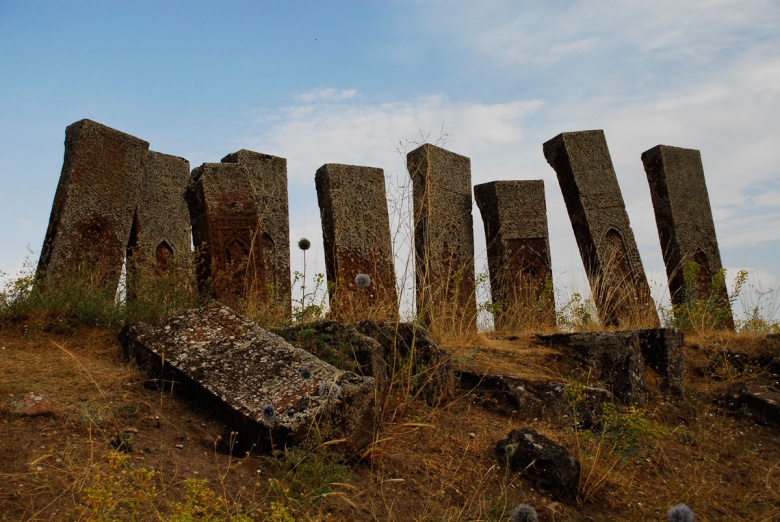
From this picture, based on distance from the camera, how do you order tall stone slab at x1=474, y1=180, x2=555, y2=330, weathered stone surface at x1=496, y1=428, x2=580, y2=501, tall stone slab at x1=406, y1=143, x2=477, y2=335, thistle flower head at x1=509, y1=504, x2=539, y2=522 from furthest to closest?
tall stone slab at x1=474, y1=180, x2=555, y2=330
tall stone slab at x1=406, y1=143, x2=477, y2=335
weathered stone surface at x1=496, y1=428, x2=580, y2=501
thistle flower head at x1=509, y1=504, x2=539, y2=522

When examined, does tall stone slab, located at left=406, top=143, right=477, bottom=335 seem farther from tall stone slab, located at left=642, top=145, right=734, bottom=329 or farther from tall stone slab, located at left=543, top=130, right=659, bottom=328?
tall stone slab, located at left=642, top=145, right=734, bottom=329

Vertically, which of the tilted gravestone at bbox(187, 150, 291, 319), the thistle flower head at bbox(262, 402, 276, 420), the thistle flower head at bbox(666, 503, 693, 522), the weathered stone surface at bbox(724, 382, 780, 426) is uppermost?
the tilted gravestone at bbox(187, 150, 291, 319)

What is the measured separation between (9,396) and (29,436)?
42 centimetres

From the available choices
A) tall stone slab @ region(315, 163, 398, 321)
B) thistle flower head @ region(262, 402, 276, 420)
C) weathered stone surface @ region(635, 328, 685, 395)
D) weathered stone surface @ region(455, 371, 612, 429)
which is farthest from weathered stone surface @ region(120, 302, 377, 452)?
weathered stone surface @ region(635, 328, 685, 395)

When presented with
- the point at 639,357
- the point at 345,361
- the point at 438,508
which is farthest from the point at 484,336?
the point at 438,508

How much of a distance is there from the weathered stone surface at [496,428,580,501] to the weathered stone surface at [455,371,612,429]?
0.76 meters

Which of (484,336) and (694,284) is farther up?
(694,284)

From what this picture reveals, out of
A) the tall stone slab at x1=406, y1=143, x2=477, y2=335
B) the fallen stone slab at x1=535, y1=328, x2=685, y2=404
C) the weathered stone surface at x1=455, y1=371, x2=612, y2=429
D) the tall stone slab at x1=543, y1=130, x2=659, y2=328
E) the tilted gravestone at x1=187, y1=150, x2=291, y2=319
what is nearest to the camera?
the weathered stone surface at x1=455, y1=371, x2=612, y2=429

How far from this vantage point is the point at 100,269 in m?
6.09

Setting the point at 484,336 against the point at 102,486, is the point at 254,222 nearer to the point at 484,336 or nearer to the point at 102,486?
the point at 484,336

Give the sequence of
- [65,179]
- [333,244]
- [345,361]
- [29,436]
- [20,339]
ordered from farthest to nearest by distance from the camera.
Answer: [333,244], [65,179], [20,339], [345,361], [29,436]

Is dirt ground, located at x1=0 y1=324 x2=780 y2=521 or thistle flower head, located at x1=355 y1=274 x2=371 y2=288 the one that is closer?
dirt ground, located at x1=0 y1=324 x2=780 y2=521

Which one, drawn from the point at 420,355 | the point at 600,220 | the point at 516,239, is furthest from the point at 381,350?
the point at 600,220

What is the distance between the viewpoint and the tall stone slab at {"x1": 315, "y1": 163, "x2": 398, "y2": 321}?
278 inches
